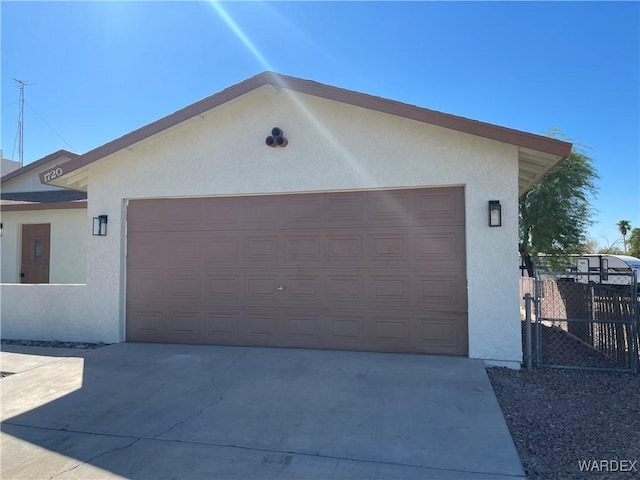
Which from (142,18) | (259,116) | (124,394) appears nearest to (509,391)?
(124,394)

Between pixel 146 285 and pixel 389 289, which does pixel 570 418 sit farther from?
pixel 146 285

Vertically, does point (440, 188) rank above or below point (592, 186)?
below

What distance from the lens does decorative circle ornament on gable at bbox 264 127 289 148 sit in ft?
23.4

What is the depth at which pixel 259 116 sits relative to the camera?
7371mm

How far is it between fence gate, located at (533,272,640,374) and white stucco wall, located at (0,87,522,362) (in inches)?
29.5

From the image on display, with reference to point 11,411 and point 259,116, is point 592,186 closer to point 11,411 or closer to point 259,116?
point 259,116

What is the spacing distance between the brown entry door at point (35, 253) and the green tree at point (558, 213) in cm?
1428

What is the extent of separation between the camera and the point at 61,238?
1211cm

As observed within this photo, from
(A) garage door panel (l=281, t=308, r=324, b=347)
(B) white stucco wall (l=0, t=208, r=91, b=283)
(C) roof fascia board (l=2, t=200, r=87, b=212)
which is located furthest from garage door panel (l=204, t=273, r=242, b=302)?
(B) white stucco wall (l=0, t=208, r=91, b=283)

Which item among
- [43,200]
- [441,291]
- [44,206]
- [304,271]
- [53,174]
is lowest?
[441,291]

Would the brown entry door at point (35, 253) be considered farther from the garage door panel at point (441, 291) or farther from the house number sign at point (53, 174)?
the garage door panel at point (441, 291)

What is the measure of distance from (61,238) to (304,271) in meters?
8.77

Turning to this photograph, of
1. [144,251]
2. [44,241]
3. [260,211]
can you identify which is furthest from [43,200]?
[260,211]

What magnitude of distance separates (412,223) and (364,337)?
2.02 metres
